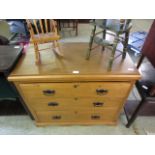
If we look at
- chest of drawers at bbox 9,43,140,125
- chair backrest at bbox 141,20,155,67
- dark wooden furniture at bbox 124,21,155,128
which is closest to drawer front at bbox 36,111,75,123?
chest of drawers at bbox 9,43,140,125

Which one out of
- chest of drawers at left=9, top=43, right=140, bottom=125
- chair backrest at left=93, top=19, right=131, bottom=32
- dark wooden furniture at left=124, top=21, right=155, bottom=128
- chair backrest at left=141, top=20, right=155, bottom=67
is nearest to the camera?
chair backrest at left=93, top=19, right=131, bottom=32

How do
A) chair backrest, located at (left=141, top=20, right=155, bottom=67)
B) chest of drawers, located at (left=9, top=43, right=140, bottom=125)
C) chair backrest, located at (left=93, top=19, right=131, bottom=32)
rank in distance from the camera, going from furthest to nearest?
chair backrest, located at (left=141, top=20, right=155, bottom=67)
chest of drawers, located at (left=9, top=43, right=140, bottom=125)
chair backrest, located at (left=93, top=19, right=131, bottom=32)

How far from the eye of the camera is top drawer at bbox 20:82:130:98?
112cm

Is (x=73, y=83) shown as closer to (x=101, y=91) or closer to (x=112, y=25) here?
(x=101, y=91)

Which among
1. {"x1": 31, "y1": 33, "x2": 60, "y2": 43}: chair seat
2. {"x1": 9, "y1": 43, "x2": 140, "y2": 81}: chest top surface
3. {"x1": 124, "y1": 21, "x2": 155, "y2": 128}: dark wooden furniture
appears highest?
{"x1": 31, "y1": 33, "x2": 60, "y2": 43}: chair seat

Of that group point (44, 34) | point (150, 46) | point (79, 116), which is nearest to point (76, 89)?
point (79, 116)

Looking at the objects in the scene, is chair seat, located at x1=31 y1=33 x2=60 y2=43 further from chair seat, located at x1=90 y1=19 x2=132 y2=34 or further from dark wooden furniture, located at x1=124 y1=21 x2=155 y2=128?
dark wooden furniture, located at x1=124 y1=21 x2=155 y2=128

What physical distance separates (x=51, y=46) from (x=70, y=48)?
193 mm

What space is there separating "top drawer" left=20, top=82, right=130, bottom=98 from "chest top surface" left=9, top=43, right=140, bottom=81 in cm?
9

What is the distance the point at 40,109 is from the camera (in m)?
1.38

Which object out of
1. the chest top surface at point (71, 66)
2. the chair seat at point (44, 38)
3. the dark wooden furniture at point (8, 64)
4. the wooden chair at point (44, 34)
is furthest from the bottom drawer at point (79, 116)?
the chair seat at point (44, 38)
